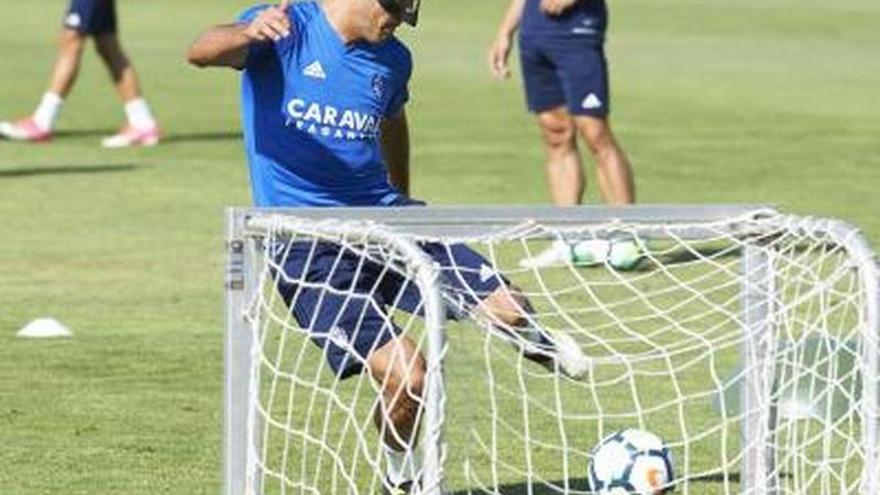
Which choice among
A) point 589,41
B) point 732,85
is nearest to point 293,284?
point 589,41

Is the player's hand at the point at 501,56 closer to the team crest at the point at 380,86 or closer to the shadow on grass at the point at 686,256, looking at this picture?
the shadow on grass at the point at 686,256

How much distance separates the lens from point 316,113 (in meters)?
8.37

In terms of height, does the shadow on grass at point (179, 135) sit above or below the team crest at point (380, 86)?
below

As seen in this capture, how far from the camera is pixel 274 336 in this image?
433 inches

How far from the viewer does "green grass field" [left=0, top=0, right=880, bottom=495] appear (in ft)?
33.1

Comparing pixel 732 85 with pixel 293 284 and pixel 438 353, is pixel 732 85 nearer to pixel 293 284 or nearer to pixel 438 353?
pixel 293 284

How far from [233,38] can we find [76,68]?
41.8 feet

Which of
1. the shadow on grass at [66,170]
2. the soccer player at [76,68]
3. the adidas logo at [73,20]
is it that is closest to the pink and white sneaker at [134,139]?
the soccer player at [76,68]

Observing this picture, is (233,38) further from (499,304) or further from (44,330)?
(44,330)

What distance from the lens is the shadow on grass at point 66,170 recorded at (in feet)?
60.4

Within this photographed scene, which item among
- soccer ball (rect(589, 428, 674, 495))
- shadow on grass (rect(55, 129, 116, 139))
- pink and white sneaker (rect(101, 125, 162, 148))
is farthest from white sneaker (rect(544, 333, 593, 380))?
shadow on grass (rect(55, 129, 116, 139))

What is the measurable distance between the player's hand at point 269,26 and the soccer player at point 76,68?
1237 cm

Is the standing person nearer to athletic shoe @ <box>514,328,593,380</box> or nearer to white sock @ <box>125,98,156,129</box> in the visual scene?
white sock @ <box>125,98,156,129</box>

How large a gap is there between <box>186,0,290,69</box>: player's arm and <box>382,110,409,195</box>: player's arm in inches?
36.7
